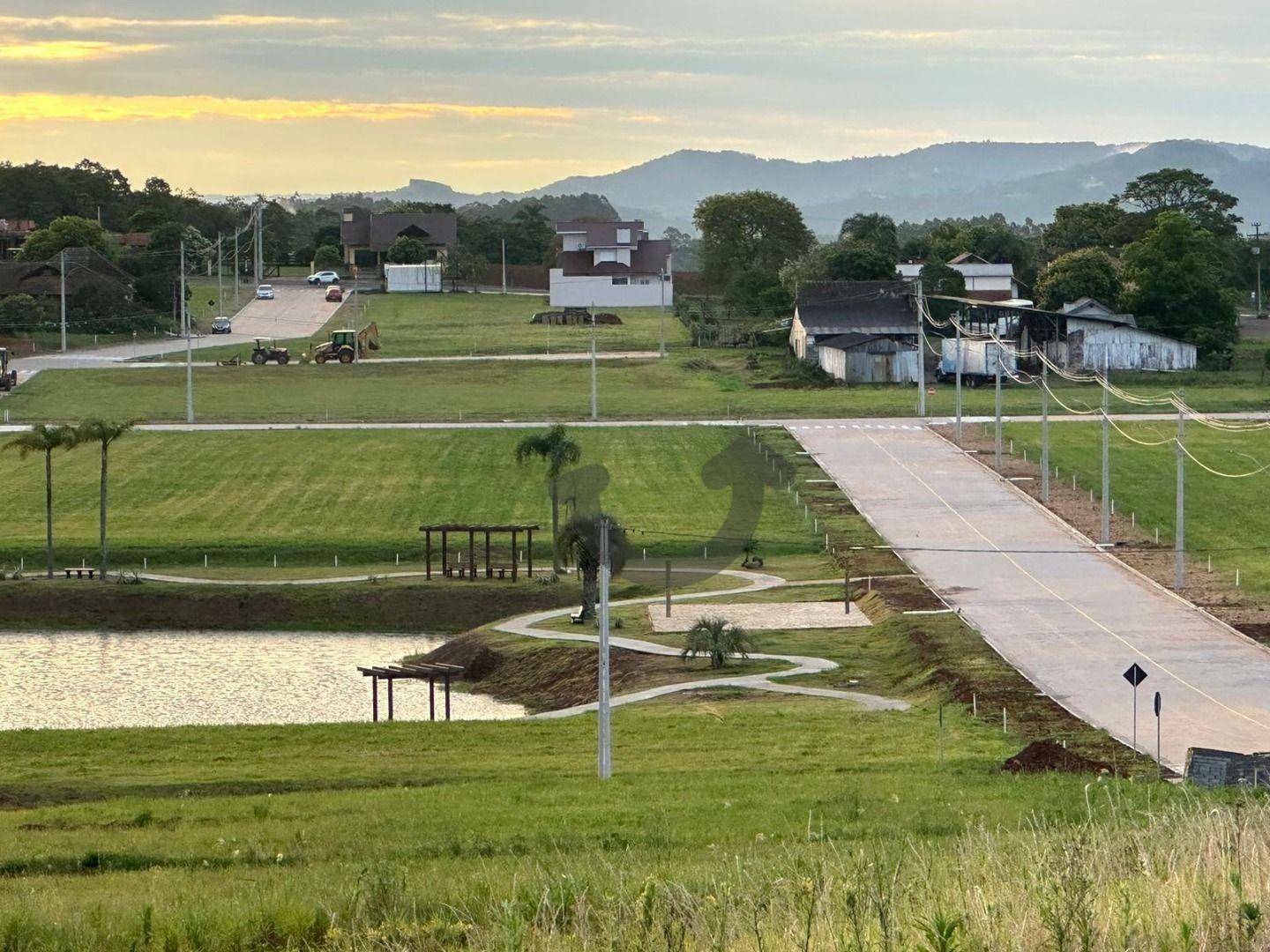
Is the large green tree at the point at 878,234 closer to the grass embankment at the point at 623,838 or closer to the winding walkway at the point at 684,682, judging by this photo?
the winding walkway at the point at 684,682

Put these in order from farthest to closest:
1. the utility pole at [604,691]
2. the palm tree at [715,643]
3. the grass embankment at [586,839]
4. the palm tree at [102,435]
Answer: the palm tree at [102,435], the palm tree at [715,643], the utility pole at [604,691], the grass embankment at [586,839]

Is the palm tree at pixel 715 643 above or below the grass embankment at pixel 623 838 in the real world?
below

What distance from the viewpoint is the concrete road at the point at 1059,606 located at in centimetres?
3931

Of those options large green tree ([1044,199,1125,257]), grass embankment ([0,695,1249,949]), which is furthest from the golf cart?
large green tree ([1044,199,1125,257])

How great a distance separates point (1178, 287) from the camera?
12056cm

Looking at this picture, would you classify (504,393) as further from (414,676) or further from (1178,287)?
(414,676)

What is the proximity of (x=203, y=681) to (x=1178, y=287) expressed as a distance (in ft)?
283

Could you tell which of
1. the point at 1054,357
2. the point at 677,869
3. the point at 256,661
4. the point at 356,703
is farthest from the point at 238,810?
the point at 1054,357

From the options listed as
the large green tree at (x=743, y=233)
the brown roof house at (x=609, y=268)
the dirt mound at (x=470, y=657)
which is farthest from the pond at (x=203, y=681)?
the large green tree at (x=743, y=233)

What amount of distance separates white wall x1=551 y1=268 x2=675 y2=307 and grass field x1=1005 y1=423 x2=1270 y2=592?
78223 millimetres

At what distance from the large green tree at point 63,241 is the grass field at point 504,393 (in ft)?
163

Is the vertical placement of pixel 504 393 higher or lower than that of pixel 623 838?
higher

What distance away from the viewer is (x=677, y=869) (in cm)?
2055

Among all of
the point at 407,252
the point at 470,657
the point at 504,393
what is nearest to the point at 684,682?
the point at 470,657
